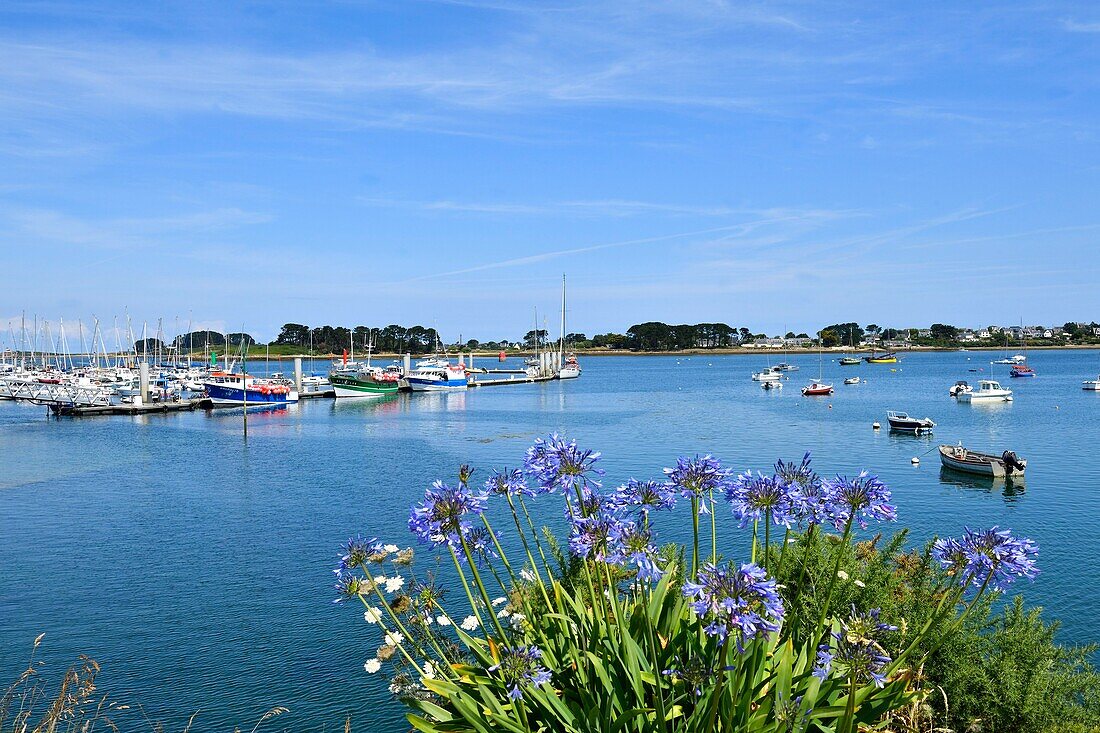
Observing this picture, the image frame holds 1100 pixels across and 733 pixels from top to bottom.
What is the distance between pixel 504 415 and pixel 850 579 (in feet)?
202

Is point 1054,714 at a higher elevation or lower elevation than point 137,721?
higher

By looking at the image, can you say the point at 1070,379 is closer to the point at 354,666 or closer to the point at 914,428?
the point at 914,428

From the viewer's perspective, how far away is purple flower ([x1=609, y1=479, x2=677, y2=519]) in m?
4.95

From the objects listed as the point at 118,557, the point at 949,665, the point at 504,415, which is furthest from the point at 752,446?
the point at 949,665

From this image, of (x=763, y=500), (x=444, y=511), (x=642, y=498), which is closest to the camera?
(x=763, y=500)

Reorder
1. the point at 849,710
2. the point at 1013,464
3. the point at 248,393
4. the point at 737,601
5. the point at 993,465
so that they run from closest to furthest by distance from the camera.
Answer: the point at 737,601
the point at 849,710
the point at 993,465
the point at 1013,464
the point at 248,393

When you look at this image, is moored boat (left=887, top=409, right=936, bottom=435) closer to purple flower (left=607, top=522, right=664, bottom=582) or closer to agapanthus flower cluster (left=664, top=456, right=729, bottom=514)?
agapanthus flower cluster (left=664, top=456, right=729, bottom=514)

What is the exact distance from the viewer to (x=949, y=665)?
6.71 meters

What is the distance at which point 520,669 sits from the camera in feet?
14.7

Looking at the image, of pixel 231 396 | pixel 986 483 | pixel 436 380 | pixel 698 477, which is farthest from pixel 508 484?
pixel 436 380

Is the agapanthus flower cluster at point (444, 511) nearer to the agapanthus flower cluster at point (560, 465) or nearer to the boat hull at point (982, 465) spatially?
the agapanthus flower cluster at point (560, 465)

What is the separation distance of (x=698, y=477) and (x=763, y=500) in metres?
0.41

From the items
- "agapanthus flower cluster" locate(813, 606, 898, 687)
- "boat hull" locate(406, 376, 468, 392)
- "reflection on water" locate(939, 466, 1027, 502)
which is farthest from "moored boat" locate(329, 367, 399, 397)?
"agapanthus flower cluster" locate(813, 606, 898, 687)

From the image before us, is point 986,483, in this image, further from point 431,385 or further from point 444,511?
point 431,385
